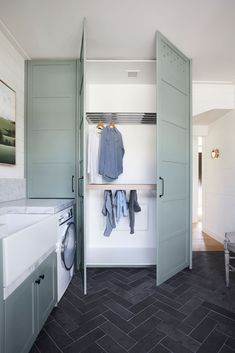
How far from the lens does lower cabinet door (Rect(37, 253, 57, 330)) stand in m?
1.36

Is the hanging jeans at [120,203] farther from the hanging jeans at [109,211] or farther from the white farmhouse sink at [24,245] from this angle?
the white farmhouse sink at [24,245]

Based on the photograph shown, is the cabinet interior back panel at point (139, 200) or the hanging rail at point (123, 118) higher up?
the hanging rail at point (123, 118)

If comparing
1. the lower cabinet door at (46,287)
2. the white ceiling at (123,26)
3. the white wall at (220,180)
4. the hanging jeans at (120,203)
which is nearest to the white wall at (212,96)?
the white wall at (220,180)

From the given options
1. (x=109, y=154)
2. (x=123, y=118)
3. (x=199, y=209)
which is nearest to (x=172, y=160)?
(x=109, y=154)

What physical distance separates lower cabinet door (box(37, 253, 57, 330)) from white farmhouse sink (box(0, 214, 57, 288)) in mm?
170

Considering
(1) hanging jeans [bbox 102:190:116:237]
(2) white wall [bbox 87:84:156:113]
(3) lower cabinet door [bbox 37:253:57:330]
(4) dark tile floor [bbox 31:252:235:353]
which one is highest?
(2) white wall [bbox 87:84:156:113]

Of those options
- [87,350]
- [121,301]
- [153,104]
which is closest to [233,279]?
[121,301]

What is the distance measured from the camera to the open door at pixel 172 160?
7.04 ft

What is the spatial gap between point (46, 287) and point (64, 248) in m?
0.44

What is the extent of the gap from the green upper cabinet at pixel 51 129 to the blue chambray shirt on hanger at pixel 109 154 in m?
0.39

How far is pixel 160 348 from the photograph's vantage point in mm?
1380

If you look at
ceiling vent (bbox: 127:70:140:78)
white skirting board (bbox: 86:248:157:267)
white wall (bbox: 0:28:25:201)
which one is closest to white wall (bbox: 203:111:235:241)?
white skirting board (bbox: 86:248:157:267)

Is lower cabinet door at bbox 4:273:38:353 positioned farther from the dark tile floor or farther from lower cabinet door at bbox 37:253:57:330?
the dark tile floor

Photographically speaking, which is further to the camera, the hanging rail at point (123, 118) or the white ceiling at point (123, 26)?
the hanging rail at point (123, 118)
